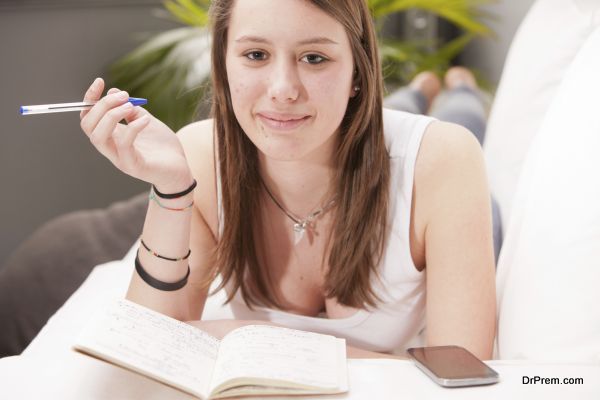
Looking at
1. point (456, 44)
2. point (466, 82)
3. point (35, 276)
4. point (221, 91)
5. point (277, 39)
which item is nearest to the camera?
point (277, 39)

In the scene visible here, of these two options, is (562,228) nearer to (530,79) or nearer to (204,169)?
(530,79)

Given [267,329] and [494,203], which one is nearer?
[267,329]

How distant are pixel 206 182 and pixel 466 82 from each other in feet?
4.12

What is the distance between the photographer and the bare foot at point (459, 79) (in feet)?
7.34

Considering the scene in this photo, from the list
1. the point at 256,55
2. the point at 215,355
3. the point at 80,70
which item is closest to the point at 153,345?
the point at 215,355

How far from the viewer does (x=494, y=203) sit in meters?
1.48

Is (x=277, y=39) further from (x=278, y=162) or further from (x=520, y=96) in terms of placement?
(x=520, y=96)

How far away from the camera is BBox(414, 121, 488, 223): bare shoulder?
112 cm

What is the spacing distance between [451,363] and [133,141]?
52cm

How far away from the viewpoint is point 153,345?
0.81 m

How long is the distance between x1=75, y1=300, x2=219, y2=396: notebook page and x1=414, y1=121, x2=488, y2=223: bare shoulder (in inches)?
17.8

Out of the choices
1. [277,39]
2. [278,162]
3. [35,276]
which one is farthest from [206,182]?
[35,276]

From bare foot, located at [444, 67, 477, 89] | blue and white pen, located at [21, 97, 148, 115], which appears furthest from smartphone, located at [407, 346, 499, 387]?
bare foot, located at [444, 67, 477, 89]

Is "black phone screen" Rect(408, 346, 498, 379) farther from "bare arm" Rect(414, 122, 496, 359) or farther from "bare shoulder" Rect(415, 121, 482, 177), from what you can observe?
"bare shoulder" Rect(415, 121, 482, 177)
